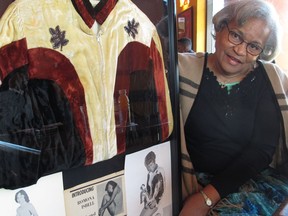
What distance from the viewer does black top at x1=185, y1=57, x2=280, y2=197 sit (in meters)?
1.11

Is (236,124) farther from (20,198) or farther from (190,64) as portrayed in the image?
(20,198)

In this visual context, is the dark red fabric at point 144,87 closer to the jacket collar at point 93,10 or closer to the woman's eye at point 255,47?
the jacket collar at point 93,10

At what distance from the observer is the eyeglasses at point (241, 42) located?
41.3 inches

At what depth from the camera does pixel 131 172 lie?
85 cm

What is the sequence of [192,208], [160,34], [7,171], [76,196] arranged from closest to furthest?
1. [7,171]
2. [76,196]
3. [160,34]
4. [192,208]

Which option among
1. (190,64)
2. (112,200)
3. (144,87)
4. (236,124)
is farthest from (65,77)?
(236,124)

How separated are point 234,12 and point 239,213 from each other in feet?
2.41

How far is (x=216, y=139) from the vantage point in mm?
1137

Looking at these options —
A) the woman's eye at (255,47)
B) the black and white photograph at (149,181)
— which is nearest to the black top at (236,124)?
the woman's eye at (255,47)

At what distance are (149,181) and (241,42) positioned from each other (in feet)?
1.93

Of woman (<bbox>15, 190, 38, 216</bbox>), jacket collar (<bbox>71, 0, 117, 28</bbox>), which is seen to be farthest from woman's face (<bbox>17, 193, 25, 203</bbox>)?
jacket collar (<bbox>71, 0, 117, 28</bbox>)

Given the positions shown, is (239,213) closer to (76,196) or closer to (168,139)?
(168,139)

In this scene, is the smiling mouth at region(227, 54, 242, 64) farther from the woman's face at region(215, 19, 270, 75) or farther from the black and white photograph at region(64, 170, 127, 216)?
the black and white photograph at region(64, 170, 127, 216)

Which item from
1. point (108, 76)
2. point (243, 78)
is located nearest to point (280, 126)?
point (243, 78)
